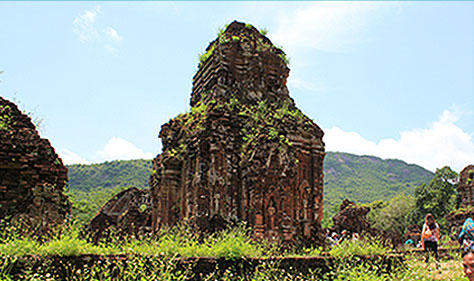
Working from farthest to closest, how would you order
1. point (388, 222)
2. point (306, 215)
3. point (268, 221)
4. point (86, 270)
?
point (388, 222), point (306, 215), point (268, 221), point (86, 270)

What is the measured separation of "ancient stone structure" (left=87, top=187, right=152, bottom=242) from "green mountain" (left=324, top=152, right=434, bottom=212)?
60.3 m

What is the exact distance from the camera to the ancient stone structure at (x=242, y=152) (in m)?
9.91

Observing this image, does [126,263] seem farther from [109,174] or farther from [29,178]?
[109,174]

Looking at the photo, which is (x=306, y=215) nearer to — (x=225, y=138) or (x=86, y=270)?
(x=225, y=138)

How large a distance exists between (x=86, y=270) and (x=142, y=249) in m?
1.20

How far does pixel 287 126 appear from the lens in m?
11.5

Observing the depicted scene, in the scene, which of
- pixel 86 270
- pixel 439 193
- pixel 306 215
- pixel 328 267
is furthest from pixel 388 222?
pixel 86 270

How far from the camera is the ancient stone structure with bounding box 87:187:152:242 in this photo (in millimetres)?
18797

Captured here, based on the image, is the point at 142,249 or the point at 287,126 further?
the point at 287,126

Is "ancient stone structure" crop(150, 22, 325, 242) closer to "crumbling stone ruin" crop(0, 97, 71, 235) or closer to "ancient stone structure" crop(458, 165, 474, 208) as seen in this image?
"crumbling stone ruin" crop(0, 97, 71, 235)

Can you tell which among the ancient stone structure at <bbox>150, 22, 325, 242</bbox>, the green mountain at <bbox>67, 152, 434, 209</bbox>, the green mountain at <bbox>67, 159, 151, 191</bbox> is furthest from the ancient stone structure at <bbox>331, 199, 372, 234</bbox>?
the green mountain at <bbox>67, 159, 151, 191</bbox>

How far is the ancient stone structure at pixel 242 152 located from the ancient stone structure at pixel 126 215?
6889 millimetres

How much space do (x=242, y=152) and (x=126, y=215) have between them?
11.3m

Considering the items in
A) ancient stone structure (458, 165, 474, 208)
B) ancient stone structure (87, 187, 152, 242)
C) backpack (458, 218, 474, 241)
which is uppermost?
ancient stone structure (458, 165, 474, 208)
